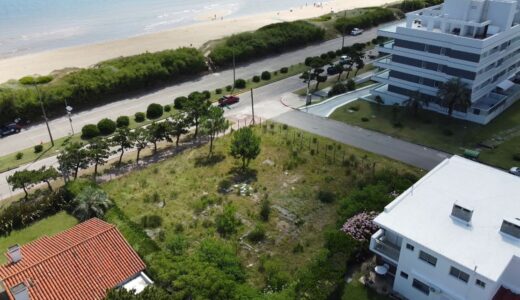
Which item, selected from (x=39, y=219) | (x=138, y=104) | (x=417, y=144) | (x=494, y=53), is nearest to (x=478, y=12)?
(x=494, y=53)

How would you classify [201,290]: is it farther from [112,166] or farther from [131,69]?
[131,69]

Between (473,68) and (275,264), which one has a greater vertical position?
(473,68)

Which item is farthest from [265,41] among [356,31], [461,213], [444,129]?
[461,213]

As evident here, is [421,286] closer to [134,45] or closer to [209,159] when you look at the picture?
[209,159]

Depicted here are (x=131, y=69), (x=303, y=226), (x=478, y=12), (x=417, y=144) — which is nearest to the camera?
(x=303, y=226)

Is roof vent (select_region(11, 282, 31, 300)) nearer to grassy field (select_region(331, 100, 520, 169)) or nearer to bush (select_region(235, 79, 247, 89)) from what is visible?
grassy field (select_region(331, 100, 520, 169))

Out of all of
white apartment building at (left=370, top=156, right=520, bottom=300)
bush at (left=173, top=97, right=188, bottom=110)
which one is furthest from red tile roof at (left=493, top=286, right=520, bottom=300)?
bush at (left=173, top=97, right=188, bottom=110)
